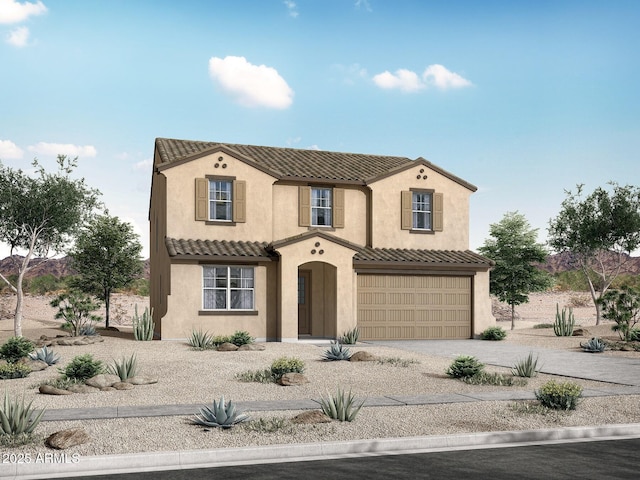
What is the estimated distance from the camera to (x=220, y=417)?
11.0 meters

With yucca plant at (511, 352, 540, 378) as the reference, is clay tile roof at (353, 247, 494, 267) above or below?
above

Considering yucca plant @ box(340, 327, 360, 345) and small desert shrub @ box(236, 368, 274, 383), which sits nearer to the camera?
small desert shrub @ box(236, 368, 274, 383)

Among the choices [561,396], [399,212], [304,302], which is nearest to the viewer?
[561,396]

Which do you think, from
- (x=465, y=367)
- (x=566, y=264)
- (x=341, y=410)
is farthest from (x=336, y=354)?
(x=566, y=264)

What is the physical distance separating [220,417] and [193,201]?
18.0 m

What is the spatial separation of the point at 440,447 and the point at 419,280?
19.6 metres

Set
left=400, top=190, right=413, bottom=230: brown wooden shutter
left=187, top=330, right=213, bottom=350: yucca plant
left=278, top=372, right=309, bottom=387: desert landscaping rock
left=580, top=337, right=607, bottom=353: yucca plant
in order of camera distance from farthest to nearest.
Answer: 1. left=400, top=190, right=413, bottom=230: brown wooden shutter
2. left=580, top=337, right=607, bottom=353: yucca plant
3. left=187, top=330, right=213, bottom=350: yucca plant
4. left=278, top=372, right=309, bottom=387: desert landscaping rock

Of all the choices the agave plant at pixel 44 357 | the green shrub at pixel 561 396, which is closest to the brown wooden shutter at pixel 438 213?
the agave plant at pixel 44 357

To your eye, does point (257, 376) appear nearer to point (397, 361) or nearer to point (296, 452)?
point (397, 361)

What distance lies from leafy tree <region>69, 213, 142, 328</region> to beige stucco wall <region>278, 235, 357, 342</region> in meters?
14.4

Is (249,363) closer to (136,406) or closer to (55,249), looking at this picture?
(136,406)

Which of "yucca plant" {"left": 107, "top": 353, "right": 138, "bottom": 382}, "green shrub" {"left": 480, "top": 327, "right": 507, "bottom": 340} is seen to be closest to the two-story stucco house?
"green shrub" {"left": 480, "top": 327, "right": 507, "bottom": 340}

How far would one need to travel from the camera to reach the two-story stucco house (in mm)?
27312

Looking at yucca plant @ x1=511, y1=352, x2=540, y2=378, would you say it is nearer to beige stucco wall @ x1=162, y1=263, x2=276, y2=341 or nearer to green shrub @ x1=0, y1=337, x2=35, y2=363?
beige stucco wall @ x1=162, y1=263, x2=276, y2=341
